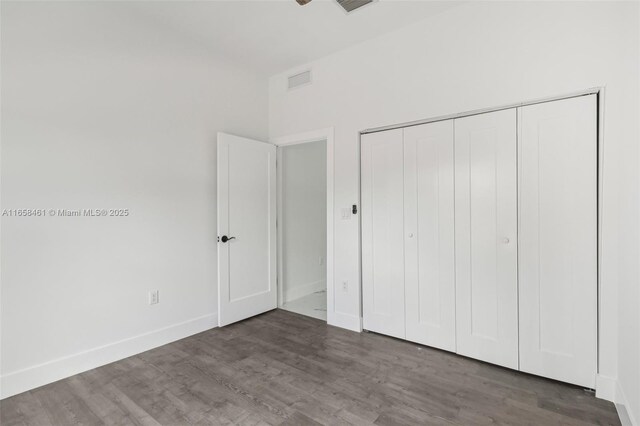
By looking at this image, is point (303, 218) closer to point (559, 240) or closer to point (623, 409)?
point (559, 240)

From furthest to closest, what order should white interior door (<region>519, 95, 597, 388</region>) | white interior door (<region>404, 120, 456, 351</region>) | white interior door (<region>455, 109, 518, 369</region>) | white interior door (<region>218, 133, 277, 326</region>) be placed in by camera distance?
1. white interior door (<region>218, 133, 277, 326</region>)
2. white interior door (<region>404, 120, 456, 351</region>)
3. white interior door (<region>455, 109, 518, 369</region>)
4. white interior door (<region>519, 95, 597, 388</region>)

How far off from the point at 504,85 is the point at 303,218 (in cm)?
298

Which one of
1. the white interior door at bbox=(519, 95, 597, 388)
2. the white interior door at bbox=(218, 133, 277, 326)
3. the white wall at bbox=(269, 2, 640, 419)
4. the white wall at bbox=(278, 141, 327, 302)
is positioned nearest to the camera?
the white wall at bbox=(269, 2, 640, 419)

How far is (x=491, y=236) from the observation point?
2506mm

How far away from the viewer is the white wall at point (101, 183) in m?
2.20

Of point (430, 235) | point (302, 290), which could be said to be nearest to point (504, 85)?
point (430, 235)

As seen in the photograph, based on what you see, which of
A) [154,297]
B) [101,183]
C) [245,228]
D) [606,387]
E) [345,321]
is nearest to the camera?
[606,387]

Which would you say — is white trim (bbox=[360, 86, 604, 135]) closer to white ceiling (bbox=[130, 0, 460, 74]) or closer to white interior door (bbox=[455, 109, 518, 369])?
white interior door (bbox=[455, 109, 518, 369])

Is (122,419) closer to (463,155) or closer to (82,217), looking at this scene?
(82,217)

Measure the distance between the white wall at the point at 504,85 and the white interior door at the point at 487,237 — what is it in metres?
0.25

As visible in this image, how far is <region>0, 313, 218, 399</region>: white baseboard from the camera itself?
2.16m

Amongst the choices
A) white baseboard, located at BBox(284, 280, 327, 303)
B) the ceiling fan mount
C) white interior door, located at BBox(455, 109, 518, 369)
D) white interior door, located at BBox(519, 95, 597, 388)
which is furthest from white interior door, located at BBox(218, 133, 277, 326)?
white interior door, located at BBox(519, 95, 597, 388)

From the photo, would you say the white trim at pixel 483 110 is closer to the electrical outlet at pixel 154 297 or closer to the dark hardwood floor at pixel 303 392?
the dark hardwood floor at pixel 303 392

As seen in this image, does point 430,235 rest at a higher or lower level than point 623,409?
higher
